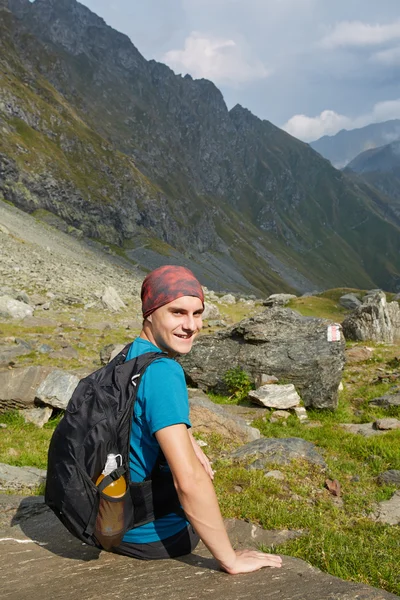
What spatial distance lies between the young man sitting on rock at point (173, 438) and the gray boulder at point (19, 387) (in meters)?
9.50

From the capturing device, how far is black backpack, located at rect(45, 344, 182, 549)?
3.53 meters

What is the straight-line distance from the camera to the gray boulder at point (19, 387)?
12383mm

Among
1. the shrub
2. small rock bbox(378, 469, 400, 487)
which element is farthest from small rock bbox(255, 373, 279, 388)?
small rock bbox(378, 469, 400, 487)

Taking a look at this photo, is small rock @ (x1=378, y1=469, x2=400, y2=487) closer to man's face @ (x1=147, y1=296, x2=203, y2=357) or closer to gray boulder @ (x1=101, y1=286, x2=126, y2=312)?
man's face @ (x1=147, y1=296, x2=203, y2=357)

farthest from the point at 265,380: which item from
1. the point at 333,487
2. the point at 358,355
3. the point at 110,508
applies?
the point at 110,508

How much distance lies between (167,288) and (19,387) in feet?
34.5

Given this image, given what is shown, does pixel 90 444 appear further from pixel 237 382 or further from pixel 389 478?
pixel 237 382

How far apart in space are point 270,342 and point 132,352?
12.9 meters

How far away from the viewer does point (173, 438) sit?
11.1 ft

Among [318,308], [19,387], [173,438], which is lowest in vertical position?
[19,387]

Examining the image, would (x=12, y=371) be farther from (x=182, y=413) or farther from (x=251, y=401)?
(x=182, y=413)

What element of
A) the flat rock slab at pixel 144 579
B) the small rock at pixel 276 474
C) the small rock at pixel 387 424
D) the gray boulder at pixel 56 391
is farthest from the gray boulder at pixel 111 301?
the flat rock slab at pixel 144 579

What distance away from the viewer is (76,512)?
3.57 m

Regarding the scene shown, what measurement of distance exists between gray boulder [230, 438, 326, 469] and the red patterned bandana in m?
5.92
